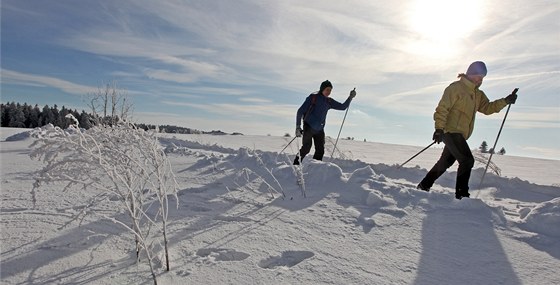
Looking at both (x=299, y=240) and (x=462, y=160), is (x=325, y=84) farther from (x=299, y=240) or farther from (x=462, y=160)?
(x=299, y=240)

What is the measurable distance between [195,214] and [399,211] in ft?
5.73

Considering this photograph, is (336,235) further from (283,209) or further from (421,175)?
(421,175)

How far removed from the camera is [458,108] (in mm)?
4016

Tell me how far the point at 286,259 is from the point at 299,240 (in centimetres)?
27

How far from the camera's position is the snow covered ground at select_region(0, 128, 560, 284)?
72.2 inches

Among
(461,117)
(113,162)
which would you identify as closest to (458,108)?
(461,117)

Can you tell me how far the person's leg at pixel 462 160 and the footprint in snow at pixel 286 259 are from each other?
2.53m

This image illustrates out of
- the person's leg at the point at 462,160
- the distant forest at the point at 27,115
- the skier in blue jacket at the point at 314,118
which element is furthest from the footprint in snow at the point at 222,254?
the distant forest at the point at 27,115

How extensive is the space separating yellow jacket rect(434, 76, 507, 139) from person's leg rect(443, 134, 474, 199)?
0.12 metres

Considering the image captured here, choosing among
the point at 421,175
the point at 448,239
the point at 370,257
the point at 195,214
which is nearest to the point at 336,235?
the point at 370,257

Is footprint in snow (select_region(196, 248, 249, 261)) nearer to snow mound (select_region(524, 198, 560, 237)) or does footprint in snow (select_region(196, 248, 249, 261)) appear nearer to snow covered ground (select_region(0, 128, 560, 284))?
snow covered ground (select_region(0, 128, 560, 284))

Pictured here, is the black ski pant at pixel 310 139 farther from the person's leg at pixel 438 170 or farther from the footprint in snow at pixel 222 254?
the footprint in snow at pixel 222 254

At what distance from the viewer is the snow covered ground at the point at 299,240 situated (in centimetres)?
183

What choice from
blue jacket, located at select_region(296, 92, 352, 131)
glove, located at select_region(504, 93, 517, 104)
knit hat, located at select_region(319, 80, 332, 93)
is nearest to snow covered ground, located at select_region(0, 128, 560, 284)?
glove, located at select_region(504, 93, 517, 104)
